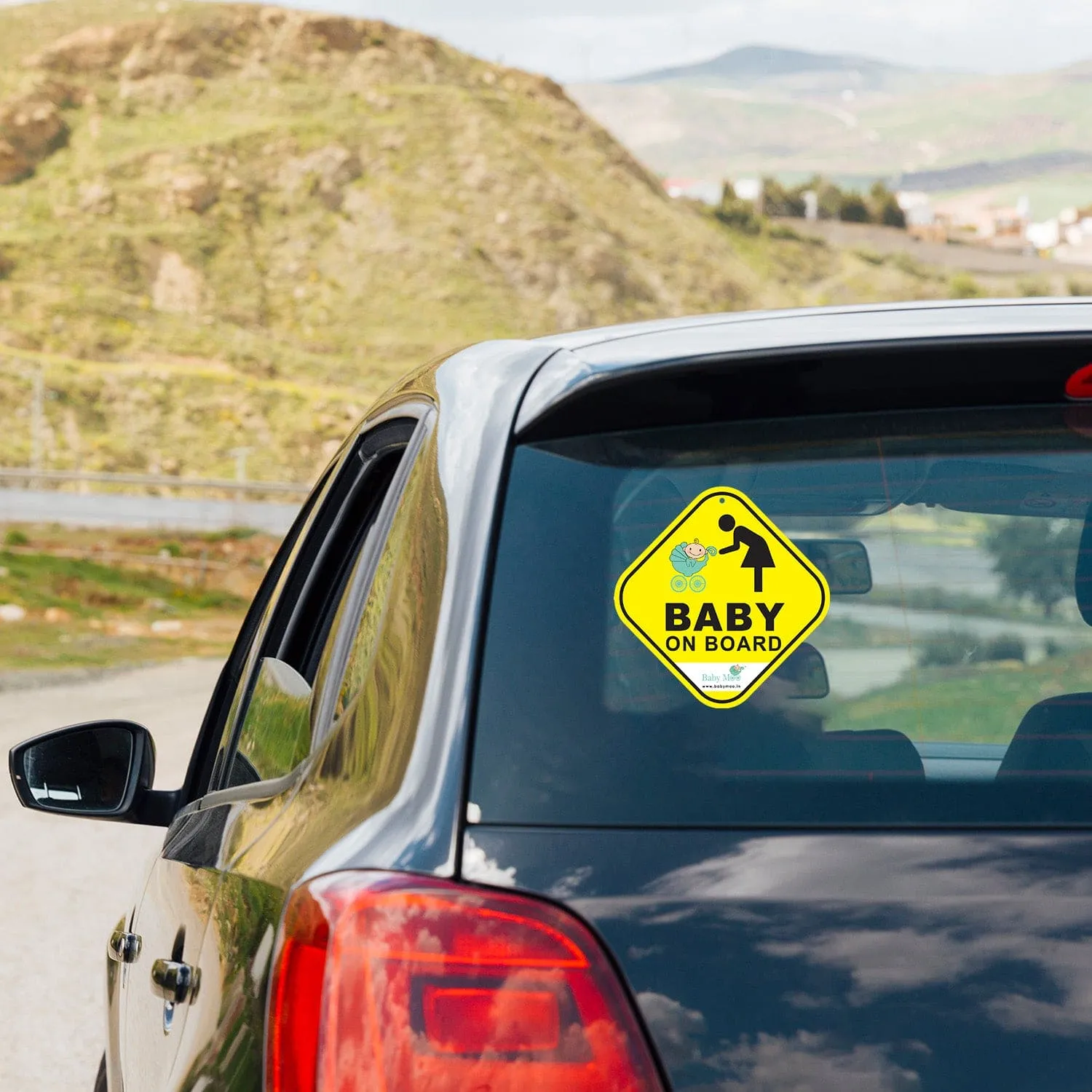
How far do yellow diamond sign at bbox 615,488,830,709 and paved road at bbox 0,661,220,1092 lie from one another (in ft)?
5.40

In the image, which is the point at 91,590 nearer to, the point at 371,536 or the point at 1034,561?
the point at 371,536

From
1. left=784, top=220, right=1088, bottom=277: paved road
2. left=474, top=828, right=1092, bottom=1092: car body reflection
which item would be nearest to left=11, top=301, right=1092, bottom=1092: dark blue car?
left=474, top=828, right=1092, bottom=1092: car body reflection

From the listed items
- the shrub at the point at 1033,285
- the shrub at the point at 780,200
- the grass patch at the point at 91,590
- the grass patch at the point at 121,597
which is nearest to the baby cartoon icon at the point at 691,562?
the grass patch at the point at 121,597

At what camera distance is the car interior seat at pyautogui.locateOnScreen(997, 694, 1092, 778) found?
1.45m

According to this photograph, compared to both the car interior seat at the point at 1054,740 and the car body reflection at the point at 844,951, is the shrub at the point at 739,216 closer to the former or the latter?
the car interior seat at the point at 1054,740

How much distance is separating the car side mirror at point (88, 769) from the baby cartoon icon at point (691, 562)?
1292mm

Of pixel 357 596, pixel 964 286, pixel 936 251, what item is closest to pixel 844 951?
pixel 357 596

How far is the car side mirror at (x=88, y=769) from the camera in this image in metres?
2.52

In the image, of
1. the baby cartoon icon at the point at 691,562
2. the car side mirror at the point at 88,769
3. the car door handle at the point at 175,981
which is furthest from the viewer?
the car side mirror at the point at 88,769

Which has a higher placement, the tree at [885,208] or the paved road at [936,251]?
the tree at [885,208]

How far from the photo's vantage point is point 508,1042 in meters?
1.29

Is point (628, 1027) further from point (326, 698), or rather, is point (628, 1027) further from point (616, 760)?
point (326, 698)

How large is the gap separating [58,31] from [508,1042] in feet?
340

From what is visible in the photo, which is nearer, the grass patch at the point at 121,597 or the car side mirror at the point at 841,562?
the car side mirror at the point at 841,562
